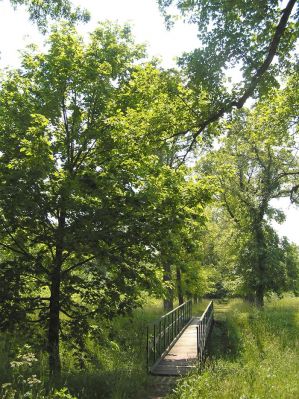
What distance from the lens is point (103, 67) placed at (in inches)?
371

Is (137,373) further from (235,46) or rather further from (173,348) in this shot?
(235,46)

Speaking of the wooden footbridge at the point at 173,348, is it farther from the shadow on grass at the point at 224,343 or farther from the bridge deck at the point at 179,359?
the shadow on grass at the point at 224,343

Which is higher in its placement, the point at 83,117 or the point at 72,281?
the point at 83,117

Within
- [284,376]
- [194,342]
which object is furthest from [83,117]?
[194,342]

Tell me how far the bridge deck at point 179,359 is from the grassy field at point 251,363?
643mm

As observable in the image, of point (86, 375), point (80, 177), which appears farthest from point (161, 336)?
point (80, 177)

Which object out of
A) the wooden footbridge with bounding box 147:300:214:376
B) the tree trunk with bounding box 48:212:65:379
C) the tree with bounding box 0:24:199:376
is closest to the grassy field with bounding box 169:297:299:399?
the wooden footbridge with bounding box 147:300:214:376

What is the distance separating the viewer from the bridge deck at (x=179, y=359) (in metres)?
10.2

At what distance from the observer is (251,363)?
10.6 metres

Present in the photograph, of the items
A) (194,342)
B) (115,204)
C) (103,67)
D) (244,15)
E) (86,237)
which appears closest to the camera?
(244,15)

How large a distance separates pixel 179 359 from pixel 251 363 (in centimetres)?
213

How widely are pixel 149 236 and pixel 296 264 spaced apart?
85.7ft

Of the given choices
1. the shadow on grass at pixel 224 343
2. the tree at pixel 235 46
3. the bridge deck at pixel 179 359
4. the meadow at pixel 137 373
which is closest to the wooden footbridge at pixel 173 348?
the bridge deck at pixel 179 359

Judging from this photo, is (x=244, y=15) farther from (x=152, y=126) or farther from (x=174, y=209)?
(x=174, y=209)
